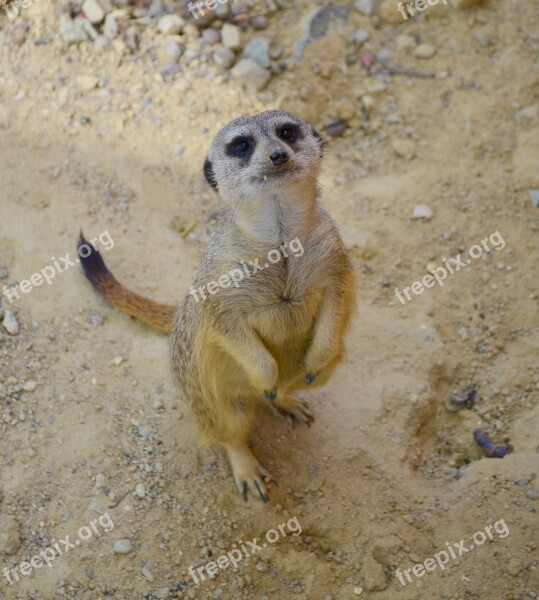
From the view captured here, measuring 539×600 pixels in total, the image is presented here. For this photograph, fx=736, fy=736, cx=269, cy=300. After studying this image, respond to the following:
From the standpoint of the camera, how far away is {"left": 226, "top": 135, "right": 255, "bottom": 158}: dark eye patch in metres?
2.27

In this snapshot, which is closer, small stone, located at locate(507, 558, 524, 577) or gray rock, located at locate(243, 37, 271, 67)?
small stone, located at locate(507, 558, 524, 577)

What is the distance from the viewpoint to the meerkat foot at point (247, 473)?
2.76 m

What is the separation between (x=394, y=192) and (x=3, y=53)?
2109mm

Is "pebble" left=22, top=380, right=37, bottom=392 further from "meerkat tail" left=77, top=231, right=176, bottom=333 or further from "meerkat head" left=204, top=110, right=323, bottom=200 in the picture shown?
"meerkat head" left=204, top=110, right=323, bottom=200

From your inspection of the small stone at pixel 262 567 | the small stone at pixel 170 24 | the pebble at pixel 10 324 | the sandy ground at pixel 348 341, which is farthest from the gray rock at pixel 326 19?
the small stone at pixel 262 567

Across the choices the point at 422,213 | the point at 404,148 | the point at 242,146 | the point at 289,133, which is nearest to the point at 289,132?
the point at 289,133

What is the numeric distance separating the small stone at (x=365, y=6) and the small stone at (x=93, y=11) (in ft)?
4.50

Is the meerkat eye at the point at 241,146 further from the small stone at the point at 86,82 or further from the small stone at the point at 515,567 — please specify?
the small stone at the point at 86,82

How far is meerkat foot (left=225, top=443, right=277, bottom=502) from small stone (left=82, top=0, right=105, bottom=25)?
2.38m

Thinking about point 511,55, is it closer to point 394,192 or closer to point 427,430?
point 394,192

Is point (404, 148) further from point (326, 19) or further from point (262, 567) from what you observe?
point (262, 567)

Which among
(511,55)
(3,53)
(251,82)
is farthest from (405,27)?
(3,53)

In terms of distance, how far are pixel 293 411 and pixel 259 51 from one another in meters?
1.98

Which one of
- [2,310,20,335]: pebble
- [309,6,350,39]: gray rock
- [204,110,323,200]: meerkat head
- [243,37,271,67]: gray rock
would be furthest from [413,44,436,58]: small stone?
[2,310,20,335]: pebble
